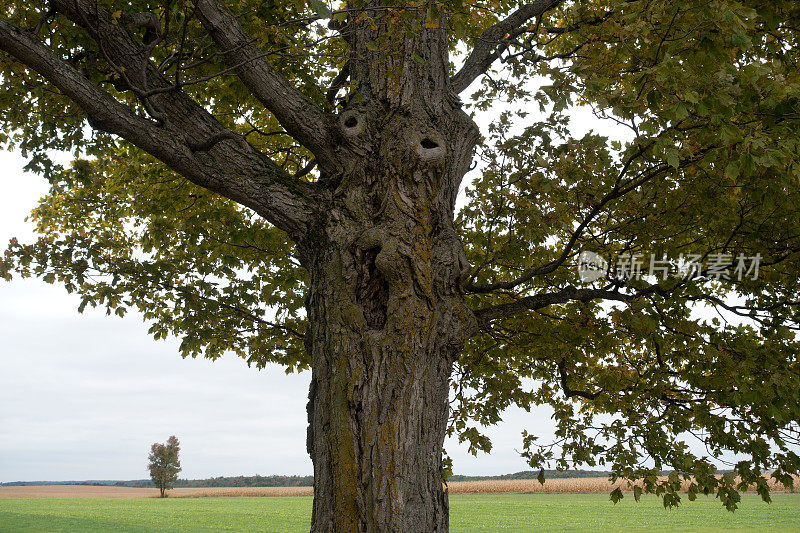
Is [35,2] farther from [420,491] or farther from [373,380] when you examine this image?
[420,491]

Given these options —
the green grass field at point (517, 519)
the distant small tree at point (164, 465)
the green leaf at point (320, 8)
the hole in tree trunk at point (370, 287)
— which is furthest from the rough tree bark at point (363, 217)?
the distant small tree at point (164, 465)

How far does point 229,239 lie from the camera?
29.2 feet

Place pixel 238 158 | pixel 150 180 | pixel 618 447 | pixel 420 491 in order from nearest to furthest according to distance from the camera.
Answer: pixel 420 491 < pixel 238 158 < pixel 618 447 < pixel 150 180

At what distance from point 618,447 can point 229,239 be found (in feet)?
23.4

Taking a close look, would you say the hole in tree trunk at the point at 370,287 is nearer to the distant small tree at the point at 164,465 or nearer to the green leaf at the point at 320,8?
the green leaf at the point at 320,8

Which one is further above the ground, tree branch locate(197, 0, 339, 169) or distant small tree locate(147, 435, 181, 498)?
tree branch locate(197, 0, 339, 169)

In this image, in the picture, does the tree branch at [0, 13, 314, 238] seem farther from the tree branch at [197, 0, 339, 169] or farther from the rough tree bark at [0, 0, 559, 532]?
the tree branch at [197, 0, 339, 169]

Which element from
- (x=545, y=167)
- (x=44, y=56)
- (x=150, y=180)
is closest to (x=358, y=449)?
(x=545, y=167)

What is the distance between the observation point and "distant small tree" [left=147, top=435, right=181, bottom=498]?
68.7m

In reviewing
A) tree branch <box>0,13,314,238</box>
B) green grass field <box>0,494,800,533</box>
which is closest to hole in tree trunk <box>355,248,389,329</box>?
tree branch <box>0,13,314,238</box>

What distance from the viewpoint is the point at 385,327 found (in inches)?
169

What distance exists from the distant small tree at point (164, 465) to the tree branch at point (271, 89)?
75.6 metres

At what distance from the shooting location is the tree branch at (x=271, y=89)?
201 inches

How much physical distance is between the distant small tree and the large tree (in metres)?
70.0
